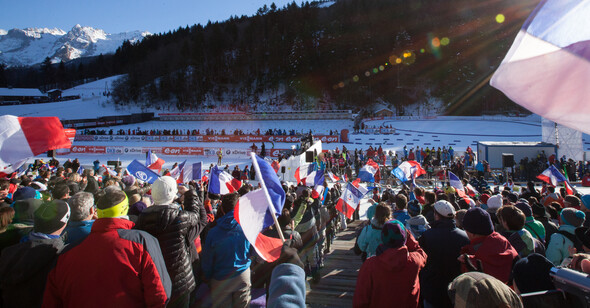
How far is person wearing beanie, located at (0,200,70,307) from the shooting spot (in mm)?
2088

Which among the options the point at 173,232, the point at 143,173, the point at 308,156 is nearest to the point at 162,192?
the point at 173,232

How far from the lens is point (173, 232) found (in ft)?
8.22

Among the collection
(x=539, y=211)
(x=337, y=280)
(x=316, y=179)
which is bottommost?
(x=337, y=280)

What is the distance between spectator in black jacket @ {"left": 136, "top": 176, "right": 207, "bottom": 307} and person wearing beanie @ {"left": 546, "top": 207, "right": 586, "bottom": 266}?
3390 millimetres

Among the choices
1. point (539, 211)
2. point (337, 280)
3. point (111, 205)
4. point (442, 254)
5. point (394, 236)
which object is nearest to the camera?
point (111, 205)

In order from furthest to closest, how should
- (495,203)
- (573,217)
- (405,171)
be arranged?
(405,171) → (495,203) → (573,217)

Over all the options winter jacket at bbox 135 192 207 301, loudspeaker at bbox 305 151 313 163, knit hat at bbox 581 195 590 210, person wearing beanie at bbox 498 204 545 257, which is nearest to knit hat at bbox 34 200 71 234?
winter jacket at bbox 135 192 207 301

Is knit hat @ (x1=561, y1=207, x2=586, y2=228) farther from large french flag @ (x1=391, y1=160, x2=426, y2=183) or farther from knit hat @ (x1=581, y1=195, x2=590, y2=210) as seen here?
large french flag @ (x1=391, y1=160, x2=426, y2=183)

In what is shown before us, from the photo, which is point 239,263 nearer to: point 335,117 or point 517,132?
point 517,132

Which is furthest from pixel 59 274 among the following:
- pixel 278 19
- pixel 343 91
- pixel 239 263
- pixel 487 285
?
pixel 278 19

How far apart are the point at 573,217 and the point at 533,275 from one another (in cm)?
174

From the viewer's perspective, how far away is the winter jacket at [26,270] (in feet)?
6.84

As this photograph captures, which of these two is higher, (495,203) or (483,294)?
(483,294)

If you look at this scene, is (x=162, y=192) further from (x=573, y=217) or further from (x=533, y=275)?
(x=573, y=217)
